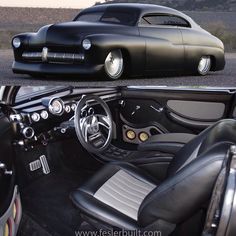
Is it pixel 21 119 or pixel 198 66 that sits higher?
pixel 21 119

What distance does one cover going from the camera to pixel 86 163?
15.2 ft

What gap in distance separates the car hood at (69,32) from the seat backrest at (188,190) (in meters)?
3.29

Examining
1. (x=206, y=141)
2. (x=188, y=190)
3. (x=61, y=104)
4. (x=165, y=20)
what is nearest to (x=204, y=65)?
(x=165, y=20)

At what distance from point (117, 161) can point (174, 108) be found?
3.96ft

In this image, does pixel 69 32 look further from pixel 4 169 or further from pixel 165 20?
pixel 4 169

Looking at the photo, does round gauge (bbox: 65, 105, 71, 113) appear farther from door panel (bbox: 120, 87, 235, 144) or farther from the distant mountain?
the distant mountain

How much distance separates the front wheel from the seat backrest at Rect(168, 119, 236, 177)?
277 cm

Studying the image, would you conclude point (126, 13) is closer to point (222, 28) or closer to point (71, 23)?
point (71, 23)

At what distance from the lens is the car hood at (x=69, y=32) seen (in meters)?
5.40

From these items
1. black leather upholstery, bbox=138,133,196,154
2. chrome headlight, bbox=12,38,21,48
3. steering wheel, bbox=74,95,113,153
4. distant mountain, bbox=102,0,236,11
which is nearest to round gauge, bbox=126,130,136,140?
steering wheel, bbox=74,95,113,153

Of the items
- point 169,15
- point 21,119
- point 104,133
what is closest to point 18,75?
point 169,15

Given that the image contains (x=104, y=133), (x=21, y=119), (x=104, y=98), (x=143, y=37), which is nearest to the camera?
(x=21, y=119)

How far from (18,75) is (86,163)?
7.31 feet

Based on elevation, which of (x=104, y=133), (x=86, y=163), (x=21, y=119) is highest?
(x=21, y=119)
